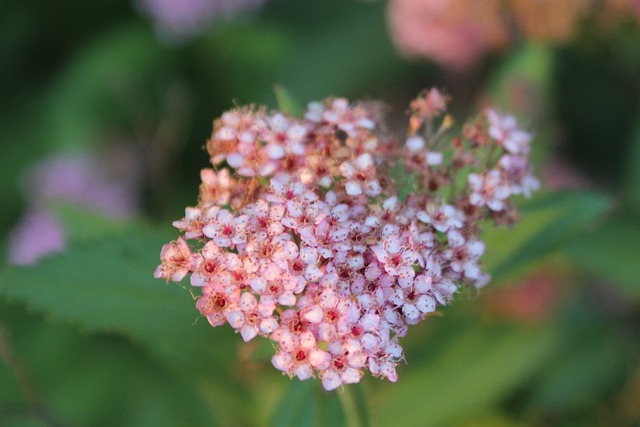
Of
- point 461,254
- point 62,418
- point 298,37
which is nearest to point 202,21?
point 298,37

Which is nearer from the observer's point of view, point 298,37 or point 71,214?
point 71,214

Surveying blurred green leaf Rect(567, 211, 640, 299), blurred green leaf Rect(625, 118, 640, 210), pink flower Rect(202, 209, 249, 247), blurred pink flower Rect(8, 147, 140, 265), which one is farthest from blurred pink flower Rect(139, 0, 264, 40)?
pink flower Rect(202, 209, 249, 247)

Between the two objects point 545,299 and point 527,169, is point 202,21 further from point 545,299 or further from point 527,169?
point 527,169

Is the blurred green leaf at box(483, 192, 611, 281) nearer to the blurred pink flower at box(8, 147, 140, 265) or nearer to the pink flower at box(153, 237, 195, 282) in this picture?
the pink flower at box(153, 237, 195, 282)

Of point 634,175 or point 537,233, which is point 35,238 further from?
point 634,175

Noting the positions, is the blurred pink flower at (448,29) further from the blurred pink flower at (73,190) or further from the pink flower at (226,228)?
the pink flower at (226,228)

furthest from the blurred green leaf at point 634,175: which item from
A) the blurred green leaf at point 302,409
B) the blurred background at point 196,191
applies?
the blurred green leaf at point 302,409

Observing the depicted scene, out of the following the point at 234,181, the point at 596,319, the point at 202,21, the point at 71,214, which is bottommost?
the point at 234,181

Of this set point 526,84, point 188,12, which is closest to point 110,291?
point 526,84
